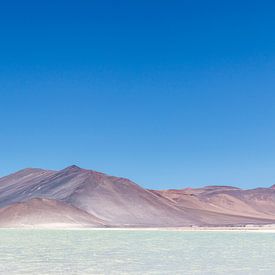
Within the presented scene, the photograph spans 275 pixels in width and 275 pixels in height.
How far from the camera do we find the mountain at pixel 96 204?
10250 cm

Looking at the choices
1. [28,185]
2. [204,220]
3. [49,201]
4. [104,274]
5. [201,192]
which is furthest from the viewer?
[201,192]

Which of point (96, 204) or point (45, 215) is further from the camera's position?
point (96, 204)

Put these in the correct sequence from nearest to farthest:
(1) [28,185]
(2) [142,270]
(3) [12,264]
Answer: (2) [142,270]
(3) [12,264]
(1) [28,185]

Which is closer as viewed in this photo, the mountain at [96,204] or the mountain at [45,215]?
the mountain at [45,215]

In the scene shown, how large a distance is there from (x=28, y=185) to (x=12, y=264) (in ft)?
367

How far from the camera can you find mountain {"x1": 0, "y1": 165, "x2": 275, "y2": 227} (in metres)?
102

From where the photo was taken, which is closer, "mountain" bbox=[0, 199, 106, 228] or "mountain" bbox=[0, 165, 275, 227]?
"mountain" bbox=[0, 199, 106, 228]

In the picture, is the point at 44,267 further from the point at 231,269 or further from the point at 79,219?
the point at 79,219

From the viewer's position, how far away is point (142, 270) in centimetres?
2058

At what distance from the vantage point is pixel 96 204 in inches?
4530

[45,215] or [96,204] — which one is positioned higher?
[96,204]

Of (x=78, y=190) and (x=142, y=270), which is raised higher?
(x=78, y=190)

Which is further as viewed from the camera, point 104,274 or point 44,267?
point 44,267

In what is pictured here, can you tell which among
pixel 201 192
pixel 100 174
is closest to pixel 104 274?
pixel 100 174
